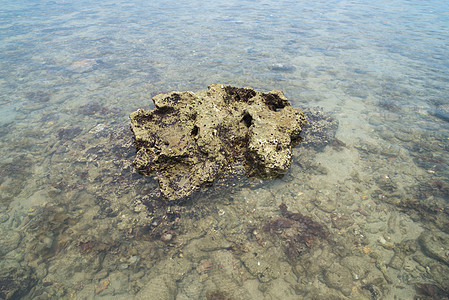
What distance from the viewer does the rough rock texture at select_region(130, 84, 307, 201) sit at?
5.69 meters

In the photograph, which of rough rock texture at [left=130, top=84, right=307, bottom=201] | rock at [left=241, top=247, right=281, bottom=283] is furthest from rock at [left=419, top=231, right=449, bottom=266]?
rough rock texture at [left=130, top=84, right=307, bottom=201]

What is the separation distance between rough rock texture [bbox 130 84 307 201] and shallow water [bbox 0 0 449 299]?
0.49 meters

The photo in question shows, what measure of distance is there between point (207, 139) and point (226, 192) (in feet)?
4.60

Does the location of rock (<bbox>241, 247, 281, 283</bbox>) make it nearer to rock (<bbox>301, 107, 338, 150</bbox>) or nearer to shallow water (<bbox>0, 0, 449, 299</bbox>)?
shallow water (<bbox>0, 0, 449, 299</bbox>)

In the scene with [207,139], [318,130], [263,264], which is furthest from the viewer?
[318,130]

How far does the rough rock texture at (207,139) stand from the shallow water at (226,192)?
1.60 ft

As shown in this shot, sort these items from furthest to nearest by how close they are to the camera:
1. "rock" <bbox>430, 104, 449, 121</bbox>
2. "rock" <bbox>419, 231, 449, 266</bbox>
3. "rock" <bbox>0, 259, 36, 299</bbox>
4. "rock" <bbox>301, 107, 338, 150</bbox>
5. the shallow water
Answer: "rock" <bbox>430, 104, 449, 121</bbox>
"rock" <bbox>301, 107, 338, 150</bbox>
"rock" <bbox>419, 231, 449, 266</bbox>
the shallow water
"rock" <bbox>0, 259, 36, 299</bbox>

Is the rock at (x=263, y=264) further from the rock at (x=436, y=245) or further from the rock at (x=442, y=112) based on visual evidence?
the rock at (x=442, y=112)

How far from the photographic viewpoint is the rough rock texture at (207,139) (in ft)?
18.7

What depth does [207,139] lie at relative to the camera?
5.74m

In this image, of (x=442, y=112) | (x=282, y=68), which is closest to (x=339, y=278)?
(x=442, y=112)

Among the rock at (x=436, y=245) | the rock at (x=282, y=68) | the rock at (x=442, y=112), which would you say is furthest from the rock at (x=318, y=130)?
the rock at (x=282, y=68)

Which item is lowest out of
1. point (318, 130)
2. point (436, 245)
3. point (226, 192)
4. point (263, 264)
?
point (263, 264)

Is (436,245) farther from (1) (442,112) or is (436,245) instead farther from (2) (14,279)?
(2) (14,279)
